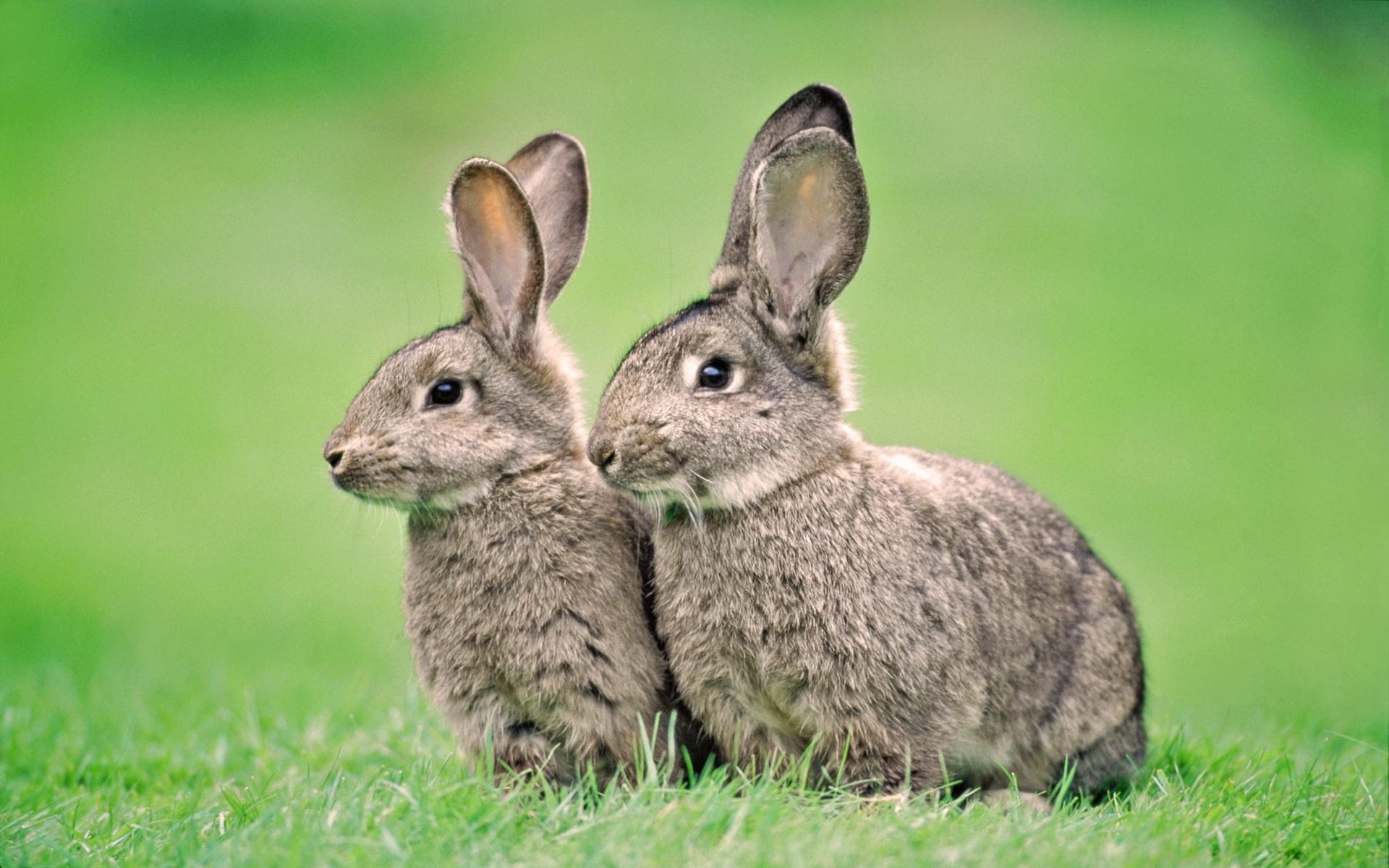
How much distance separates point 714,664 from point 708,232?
22.2ft

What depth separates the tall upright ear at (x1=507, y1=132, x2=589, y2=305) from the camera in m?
5.20

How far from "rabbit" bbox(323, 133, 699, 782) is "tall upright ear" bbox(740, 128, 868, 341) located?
75 centimetres

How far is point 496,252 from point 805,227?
3.43 feet

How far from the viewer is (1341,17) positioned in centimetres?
959

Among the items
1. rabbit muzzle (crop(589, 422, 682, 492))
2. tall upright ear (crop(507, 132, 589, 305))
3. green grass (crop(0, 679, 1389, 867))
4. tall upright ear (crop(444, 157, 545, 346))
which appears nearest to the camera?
green grass (crop(0, 679, 1389, 867))

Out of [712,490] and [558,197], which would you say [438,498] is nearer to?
[712,490]

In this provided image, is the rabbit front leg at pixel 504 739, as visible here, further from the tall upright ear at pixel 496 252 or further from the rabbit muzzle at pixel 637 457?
the tall upright ear at pixel 496 252

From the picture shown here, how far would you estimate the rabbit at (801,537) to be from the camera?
4.43 meters

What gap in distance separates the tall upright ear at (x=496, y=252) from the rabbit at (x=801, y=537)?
0.48 metres

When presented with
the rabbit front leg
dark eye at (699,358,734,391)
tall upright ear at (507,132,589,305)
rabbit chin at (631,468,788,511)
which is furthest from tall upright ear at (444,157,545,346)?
the rabbit front leg

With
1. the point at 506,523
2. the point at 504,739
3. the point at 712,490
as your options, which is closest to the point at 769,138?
the point at 712,490

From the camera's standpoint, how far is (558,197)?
527 centimetres

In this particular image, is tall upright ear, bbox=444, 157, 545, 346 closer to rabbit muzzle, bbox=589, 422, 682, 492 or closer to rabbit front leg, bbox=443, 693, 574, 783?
rabbit muzzle, bbox=589, 422, 682, 492

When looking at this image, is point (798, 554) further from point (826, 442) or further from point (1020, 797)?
point (1020, 797)
